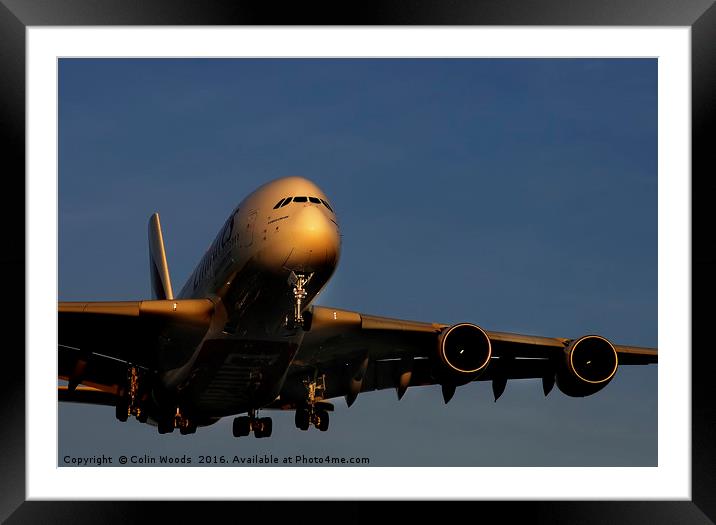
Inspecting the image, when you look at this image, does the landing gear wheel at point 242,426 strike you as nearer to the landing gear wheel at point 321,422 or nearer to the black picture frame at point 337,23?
the landing gear wheel at point 321,422

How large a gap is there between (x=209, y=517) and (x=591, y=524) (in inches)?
184

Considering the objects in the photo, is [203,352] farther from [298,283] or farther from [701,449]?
[701,449]

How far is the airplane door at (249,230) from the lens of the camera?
18.1 meters

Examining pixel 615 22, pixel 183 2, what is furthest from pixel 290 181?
pixel 615 22

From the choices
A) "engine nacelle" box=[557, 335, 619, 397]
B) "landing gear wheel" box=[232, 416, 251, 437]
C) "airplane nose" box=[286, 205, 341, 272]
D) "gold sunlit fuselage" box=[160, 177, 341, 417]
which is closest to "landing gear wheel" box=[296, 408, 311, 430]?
"landing gear wheel" box=[232, 416, 251, 437]

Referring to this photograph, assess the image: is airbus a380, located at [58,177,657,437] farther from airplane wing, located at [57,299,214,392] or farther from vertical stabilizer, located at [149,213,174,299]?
vertical stabilizer, located at [149,213,174,299]

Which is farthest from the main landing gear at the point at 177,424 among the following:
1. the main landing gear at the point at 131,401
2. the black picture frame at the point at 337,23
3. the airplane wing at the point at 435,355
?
the black picture frame at the point at 337,23

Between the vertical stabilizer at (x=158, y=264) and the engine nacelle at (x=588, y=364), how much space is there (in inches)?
544

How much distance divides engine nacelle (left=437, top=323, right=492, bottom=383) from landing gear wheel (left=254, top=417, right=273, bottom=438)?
5186 millimetres

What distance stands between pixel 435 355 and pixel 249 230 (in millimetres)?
4692

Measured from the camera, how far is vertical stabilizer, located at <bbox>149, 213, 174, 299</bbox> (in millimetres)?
31614

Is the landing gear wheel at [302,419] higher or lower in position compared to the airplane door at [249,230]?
lower

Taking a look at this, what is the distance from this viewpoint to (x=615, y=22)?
1391 centimetres

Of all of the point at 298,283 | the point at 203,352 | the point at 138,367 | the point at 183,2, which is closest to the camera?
the point at 183,2
